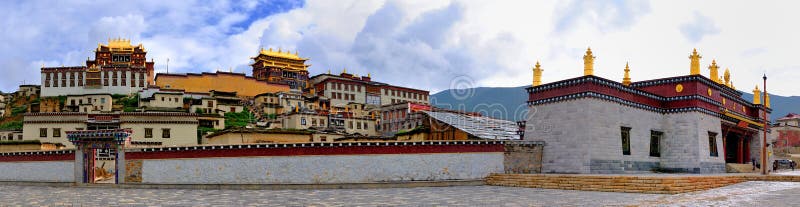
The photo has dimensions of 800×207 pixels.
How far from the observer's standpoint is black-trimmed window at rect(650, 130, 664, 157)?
31.0m

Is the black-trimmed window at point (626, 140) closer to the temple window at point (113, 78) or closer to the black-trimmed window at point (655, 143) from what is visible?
the black-trimmed window at point (655, 143)

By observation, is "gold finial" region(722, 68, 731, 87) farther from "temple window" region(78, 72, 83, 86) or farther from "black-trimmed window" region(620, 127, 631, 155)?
"temple window" region(78, 72, 83, 86)

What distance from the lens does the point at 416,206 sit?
58.1 ft

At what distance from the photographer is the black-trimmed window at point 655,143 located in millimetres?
30953

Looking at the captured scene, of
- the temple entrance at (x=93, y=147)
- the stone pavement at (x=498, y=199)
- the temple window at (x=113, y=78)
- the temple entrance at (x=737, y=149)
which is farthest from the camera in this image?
the temple window at (x=113, y=78)

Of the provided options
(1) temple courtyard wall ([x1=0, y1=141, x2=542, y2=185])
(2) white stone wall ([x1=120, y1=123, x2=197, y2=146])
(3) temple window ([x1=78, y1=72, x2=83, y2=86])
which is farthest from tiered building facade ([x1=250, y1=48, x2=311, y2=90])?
(1) temple courtyard wall ([x1=0, y1=141, x2=542, y2=185])

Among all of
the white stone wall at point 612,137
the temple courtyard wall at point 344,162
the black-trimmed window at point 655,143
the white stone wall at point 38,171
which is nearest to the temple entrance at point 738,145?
the white stone wall at point 612,137

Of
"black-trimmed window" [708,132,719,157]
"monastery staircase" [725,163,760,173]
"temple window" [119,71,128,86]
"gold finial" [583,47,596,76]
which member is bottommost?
"monastery staircase" [725,163,760,173]

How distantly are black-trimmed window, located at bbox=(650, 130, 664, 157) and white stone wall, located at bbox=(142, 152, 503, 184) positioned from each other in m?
7.76

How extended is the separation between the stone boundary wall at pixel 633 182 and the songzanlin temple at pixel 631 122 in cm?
280

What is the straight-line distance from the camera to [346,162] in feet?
91.5

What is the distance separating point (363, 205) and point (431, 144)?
10280mm

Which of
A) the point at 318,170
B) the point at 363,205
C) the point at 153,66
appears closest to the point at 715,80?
the point at 318,170

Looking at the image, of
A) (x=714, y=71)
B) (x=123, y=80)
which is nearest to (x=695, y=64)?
(x=714, y=71)
